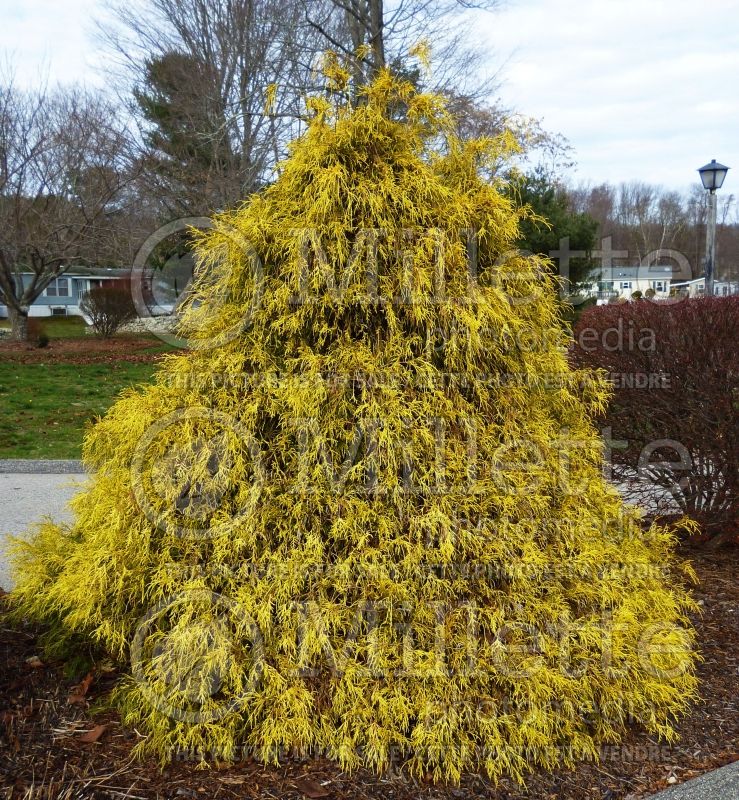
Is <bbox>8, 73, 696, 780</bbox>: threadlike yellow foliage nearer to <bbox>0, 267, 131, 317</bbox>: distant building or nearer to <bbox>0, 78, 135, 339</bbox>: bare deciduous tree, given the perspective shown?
<bbox>0, 78, 135, 339</bbox>: bare deciduous tree

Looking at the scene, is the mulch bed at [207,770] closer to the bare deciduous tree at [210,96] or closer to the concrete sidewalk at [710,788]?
the concrete sidewalk at [710,788]

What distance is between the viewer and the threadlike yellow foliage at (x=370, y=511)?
8.62 ft

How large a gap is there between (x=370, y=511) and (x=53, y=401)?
10.4m

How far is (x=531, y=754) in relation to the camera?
2633 millimetres

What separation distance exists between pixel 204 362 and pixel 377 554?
115cm

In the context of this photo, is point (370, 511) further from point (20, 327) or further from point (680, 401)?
point (20, 327)

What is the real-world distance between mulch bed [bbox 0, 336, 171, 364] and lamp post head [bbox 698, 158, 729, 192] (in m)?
11.9

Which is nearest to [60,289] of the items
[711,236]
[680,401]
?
[711,236]

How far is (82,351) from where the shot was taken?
60.8 ft

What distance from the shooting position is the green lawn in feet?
28.9

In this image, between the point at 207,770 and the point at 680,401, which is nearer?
the point at 207,770

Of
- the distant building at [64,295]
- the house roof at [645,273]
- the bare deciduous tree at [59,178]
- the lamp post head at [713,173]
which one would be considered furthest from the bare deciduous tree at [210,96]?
the house roof at [645,273]

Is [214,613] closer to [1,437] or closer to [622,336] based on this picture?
[622,336]

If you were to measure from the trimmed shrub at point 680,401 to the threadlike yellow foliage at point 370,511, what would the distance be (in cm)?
188
